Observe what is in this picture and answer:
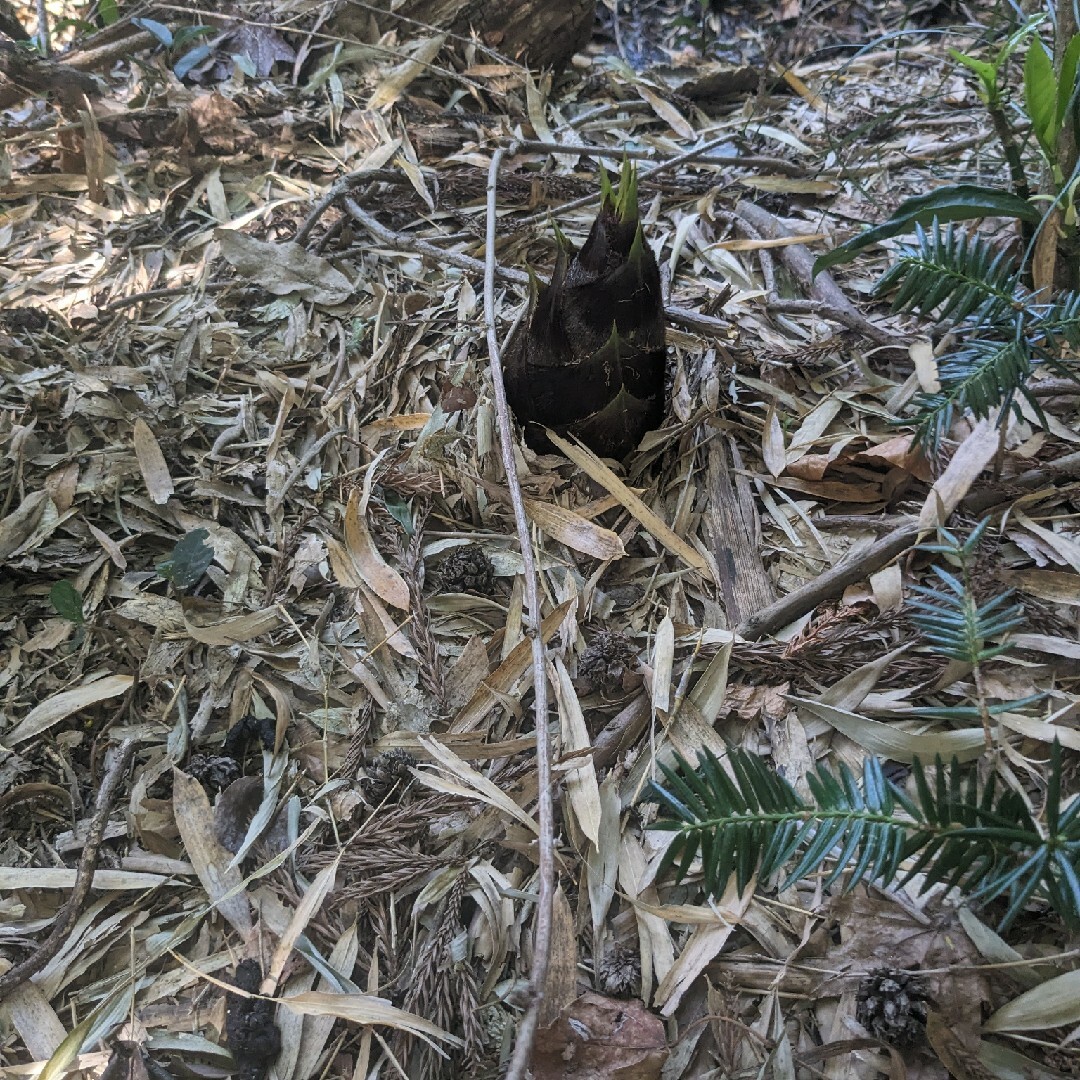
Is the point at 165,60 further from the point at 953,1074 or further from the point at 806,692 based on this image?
the point at 953,1074

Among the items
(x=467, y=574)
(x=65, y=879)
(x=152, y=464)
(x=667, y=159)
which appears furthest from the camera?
(x=667, y=159)

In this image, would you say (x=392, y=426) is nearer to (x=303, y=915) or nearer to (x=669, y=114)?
(x=303, y=915)

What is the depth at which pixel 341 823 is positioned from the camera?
0.97 meters

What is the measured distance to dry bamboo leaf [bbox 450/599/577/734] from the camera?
3.36 ft

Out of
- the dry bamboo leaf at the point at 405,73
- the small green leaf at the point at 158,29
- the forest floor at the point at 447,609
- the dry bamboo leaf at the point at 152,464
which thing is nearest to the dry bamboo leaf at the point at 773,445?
the forest floor at the point at 447,609

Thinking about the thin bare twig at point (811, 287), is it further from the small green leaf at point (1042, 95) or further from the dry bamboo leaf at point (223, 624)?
the dry bamboo leaf at point (223, 624)

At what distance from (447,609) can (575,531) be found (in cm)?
22

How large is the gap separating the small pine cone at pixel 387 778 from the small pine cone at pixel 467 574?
0.26 m

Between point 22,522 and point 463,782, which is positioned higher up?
point 22,522

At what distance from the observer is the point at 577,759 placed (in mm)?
957

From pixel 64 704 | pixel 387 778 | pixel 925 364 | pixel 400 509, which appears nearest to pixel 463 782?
pixel 387 778

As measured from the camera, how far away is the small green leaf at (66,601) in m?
1.11

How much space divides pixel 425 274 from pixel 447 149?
476mm

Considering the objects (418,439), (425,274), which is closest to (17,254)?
(425,274)
